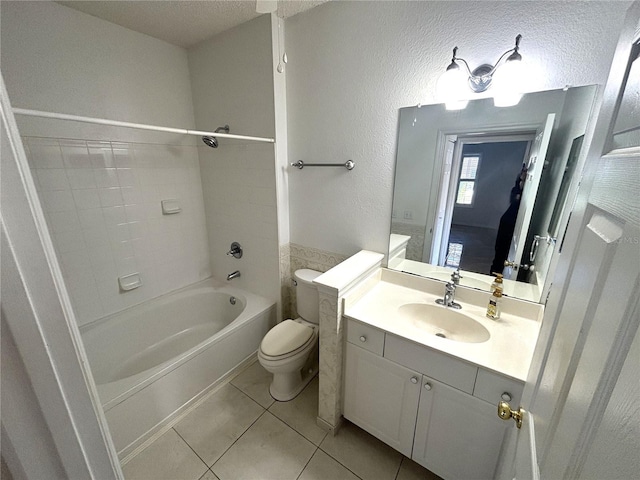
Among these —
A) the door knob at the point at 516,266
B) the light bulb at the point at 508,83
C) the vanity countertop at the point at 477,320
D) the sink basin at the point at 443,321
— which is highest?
the light bulb at the point at 508,83

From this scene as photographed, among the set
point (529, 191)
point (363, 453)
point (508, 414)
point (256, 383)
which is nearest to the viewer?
point (508, 414)

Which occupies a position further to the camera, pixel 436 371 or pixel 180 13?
pixel 180 13

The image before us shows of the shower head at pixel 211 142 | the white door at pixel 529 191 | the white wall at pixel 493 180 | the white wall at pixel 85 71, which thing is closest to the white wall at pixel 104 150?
the white wall at pixel 85 71

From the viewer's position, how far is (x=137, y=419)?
4.50ft

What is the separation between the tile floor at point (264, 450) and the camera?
1.28 meters

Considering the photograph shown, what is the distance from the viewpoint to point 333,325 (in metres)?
1.26

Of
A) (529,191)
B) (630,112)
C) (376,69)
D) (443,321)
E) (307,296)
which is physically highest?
(376,69)

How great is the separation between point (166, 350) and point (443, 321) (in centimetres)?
206

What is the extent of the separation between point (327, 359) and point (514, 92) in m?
1.51

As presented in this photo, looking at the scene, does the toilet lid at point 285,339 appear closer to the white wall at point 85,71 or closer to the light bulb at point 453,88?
the light bulb at point 453,88

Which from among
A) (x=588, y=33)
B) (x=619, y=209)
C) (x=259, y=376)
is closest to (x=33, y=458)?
(x=619, y=209)

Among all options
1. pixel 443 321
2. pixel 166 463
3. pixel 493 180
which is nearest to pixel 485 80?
pixel 493 180

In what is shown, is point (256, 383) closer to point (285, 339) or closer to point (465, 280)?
point (285, 339)

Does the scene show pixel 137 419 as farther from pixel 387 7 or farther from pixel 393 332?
pixel 387 7
